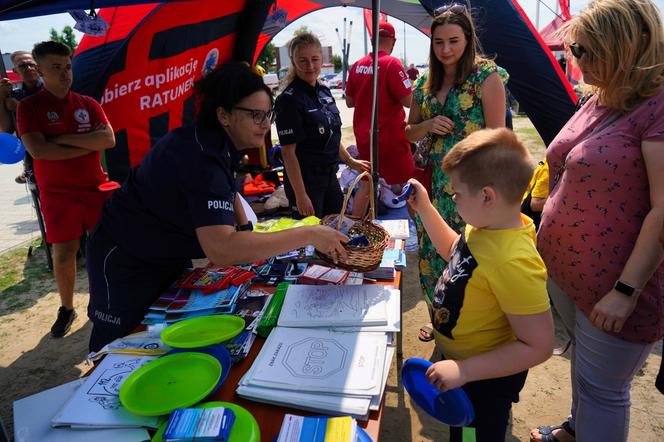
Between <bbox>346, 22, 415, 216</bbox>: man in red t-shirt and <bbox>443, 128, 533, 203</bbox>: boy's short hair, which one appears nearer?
<bbox>443, 128, 533, 203</bbox>: boy's short hair

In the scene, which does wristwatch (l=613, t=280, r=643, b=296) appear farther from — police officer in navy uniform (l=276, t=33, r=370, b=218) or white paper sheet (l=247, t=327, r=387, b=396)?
police officer in navy uniform (l=276, t=33, r=370, b=218)

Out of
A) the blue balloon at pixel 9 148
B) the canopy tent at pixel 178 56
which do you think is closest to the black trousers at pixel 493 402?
the canopy tent at pixel 178 56

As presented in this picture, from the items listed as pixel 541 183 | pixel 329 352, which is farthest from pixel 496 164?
pixel 541 183

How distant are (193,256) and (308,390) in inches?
31.0

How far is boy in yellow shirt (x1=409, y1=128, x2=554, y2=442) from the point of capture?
1051 mm

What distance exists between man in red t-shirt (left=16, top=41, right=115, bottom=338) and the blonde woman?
284 cm

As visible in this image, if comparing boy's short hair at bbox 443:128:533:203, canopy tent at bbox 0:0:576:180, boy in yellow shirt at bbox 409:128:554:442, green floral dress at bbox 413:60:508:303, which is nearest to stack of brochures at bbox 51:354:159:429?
boy in yellow shirt at bbox 409:128:554:442

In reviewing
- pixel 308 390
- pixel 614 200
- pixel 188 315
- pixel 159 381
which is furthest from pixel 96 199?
pixel 614 200

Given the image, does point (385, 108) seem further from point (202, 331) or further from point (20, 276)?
point (20, 276)

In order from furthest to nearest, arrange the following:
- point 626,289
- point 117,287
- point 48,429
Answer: point 117,287 → point 626,289 → point 48,429

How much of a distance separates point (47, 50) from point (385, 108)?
8.23 ft

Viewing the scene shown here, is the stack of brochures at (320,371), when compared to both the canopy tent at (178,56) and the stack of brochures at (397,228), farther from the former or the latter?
the canopy tent at (178,56)

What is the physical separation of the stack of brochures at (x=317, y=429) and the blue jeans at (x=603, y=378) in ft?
2.98

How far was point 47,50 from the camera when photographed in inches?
106
